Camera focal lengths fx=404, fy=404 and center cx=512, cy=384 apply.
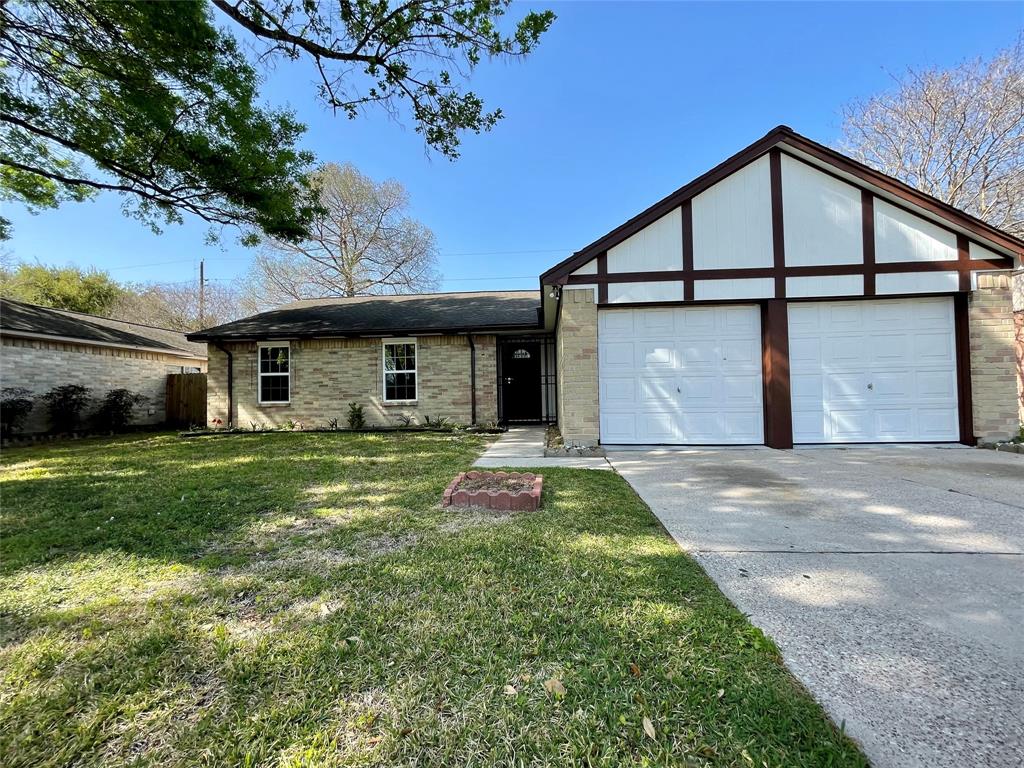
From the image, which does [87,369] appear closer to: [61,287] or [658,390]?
[658,390]

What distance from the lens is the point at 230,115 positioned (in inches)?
296

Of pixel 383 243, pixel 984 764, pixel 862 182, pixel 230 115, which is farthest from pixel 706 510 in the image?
pixel 383 243

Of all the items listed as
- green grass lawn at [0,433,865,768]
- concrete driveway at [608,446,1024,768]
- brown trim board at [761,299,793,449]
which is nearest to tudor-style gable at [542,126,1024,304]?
brown trim board at [761,299,793,449]

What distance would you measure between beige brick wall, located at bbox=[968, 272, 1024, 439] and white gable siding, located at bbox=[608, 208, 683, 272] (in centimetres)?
499

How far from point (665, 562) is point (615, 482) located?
2.23m

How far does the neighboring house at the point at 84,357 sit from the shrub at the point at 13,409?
26 centimetres

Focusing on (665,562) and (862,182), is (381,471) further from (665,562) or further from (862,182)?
(862,182)

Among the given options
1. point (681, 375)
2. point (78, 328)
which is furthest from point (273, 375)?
point (681, 375)

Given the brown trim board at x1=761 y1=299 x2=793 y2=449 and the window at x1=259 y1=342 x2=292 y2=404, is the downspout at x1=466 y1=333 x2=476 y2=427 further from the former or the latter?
the brown trim board at x1=761 y1=299 x2=793 y2=449

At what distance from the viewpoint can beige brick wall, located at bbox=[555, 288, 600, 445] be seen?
7066mm

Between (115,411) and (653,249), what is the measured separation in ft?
51.0

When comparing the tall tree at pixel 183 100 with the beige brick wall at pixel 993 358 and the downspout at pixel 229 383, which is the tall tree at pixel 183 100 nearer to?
the downspout at pixel 229 383

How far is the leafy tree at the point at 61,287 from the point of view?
70.6 feet

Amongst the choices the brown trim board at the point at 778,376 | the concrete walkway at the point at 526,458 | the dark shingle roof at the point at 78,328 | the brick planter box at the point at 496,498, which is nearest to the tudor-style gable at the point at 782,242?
the brown trim board at the point at 778,376
